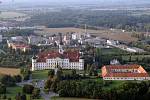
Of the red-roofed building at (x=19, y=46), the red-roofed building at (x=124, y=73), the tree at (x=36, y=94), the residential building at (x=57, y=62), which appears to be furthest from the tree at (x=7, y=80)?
the red-roofed building at (x=19, y=46)

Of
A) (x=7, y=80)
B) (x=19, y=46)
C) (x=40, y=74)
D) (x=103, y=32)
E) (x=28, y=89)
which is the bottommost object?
(x=103, y=32)

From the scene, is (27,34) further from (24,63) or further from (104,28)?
(24,63)

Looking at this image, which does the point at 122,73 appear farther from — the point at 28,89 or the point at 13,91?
the point at 13,91

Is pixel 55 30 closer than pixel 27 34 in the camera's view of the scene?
No

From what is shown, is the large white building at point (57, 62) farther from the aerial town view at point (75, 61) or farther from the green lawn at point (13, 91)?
the green lawn at point (13, 91)

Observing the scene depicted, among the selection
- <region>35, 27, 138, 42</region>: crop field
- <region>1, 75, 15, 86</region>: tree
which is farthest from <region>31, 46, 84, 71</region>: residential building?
<region>35, 27, 138, 42</region>: crop field

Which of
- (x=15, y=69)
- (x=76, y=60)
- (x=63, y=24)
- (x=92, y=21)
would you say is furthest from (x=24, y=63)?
(x=92, y=21)

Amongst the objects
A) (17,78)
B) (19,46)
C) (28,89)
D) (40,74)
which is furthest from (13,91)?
(19,46)
